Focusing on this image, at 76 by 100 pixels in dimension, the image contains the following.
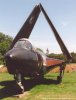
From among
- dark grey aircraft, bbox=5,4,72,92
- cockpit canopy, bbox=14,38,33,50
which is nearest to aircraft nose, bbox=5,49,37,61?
dark grey aircraft, bbox=5,4,72,92

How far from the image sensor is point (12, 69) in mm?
15484

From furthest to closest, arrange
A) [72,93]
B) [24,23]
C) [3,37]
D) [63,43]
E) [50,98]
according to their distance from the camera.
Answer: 1. [3,37]
2. [24,23]
3. [63,43]
4. [72,93]
5. [50,98]

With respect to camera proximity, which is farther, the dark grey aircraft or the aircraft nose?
the dark grey aircraft

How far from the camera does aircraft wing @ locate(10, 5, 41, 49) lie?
21673 millimetres

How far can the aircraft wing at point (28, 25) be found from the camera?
21673 mm

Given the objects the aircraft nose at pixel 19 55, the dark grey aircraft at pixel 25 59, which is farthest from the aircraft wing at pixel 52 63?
the aircraft nose at pixel 19 55

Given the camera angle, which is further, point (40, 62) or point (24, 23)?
point (24, 23)

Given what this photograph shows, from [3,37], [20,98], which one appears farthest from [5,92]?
[3,37]

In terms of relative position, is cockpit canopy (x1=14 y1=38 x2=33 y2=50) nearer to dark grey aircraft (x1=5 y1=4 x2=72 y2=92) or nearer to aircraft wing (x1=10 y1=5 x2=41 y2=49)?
dark grey aircraft (x1=5 y1=4 x2=72 y2=92)

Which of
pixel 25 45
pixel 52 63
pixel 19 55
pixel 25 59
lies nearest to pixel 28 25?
pixel 52 63

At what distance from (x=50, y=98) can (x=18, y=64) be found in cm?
269

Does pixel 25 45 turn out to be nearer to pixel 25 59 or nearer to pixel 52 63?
pixel 25 59

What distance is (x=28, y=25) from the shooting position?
22703 millimetres

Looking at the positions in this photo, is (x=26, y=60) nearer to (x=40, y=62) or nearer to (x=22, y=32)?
(x=40, y=62)
